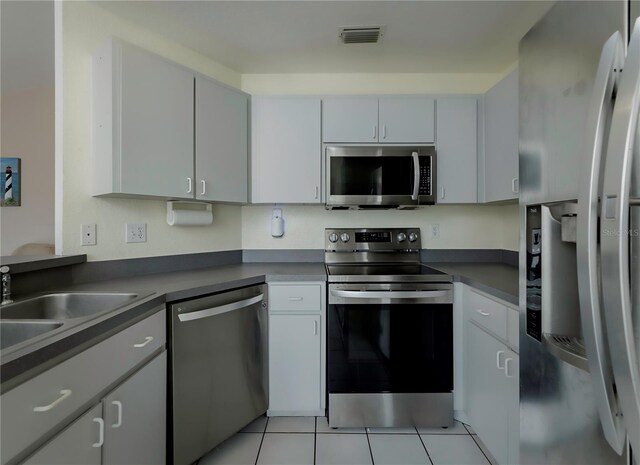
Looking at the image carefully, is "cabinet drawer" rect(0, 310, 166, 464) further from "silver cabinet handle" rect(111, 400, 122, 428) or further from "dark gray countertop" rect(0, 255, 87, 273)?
"dark gray countertop" rect(0, 255, 87, 273)

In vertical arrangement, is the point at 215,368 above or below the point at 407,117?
below

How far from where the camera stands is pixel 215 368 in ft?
5.32

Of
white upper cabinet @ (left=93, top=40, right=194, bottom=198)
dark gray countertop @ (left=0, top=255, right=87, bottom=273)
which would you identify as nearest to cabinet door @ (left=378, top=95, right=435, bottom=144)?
white upper cabinet @ (left=93, top=40, right=194, bottom=198)

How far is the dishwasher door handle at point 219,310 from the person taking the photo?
4.86 feet

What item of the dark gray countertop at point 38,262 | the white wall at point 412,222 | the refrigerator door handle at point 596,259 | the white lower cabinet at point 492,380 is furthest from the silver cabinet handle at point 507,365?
the dark gray countertop at point 38,262

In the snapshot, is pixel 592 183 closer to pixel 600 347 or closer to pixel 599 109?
pixel 599 109

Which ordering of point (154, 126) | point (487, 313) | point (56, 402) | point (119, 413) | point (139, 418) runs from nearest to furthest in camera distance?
point (56, 402)
point (119, 413)
point (139, 418)
point (487, 313)
point (154, 126)

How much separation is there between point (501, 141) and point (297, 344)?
175 centimetres

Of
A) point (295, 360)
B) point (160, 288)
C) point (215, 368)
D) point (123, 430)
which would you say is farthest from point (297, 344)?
point (123, 430)

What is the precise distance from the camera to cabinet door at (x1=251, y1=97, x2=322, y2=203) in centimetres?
226

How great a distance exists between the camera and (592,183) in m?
0.65

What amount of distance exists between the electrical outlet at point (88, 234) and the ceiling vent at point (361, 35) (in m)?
1.80

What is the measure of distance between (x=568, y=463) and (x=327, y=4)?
82.3 inches

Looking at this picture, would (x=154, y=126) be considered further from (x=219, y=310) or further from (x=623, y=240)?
(x=623, y=240)
